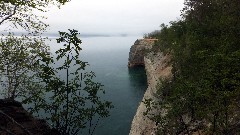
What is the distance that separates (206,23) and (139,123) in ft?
49.4

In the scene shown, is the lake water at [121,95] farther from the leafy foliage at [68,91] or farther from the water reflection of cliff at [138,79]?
the leafy foliage at [68,91]

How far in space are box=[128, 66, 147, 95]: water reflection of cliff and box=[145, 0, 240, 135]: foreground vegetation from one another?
72.0ft

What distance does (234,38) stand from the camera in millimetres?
26062

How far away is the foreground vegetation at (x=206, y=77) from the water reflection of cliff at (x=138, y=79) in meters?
21.9

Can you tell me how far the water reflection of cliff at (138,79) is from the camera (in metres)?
70.7

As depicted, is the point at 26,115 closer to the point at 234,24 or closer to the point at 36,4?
the point at 36,4

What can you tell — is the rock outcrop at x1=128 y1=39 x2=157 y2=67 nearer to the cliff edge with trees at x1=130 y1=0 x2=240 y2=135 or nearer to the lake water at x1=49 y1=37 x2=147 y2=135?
the lake water at x1=49 y1=37 x2=147 y2=135

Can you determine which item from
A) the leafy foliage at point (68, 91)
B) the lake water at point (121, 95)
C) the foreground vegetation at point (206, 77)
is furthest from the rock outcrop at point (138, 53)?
the leafy foliage at point (68, 91)

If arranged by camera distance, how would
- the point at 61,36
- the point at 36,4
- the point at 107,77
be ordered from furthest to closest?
1. the point at 107,77
2. the point at 36,4
3. the point at 61,36

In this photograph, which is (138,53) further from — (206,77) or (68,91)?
(68,91)

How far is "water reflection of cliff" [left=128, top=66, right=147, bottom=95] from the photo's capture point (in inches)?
2784

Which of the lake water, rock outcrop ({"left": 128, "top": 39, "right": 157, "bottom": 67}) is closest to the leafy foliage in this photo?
the lake water

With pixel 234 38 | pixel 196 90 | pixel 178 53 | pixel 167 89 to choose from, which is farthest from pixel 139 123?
pixel 196 90

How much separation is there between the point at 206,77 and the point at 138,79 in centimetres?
6524
